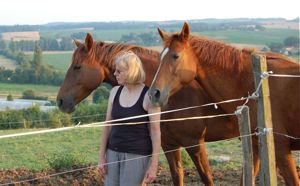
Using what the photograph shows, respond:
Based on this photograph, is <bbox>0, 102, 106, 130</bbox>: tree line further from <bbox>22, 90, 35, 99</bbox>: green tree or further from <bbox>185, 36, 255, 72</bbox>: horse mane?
<bbox>22, 90, 35, 99</bbox>: green tree

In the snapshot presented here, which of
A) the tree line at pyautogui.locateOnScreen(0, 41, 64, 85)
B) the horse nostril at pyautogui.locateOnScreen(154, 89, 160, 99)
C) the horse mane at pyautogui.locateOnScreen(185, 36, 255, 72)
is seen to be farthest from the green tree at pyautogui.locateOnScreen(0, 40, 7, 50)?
the horse nostril at pyautogui.locateOnScreen(154, 89, 160, 99)

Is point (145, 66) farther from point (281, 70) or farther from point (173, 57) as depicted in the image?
point (281, 70)

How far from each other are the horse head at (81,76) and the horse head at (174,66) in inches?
46.2

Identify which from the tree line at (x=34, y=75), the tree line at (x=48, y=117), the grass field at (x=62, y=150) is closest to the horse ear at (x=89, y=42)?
the grass field at (x=62, y=150)

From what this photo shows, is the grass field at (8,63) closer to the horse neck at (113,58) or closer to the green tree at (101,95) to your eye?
the green tree at (101,95)

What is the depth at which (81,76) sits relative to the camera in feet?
18.3

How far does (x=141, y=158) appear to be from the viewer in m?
3.64

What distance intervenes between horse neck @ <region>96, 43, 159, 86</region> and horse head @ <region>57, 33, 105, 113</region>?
0.07m

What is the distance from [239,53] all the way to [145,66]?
1353 millimetres

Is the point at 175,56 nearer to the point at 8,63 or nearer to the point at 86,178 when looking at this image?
the point at 86,178

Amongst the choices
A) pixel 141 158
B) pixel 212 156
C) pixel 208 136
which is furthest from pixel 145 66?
pixel 212 156

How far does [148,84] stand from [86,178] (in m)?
1.97

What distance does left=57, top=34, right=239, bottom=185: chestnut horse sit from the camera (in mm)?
5527

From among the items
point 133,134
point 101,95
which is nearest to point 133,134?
point 133,134
